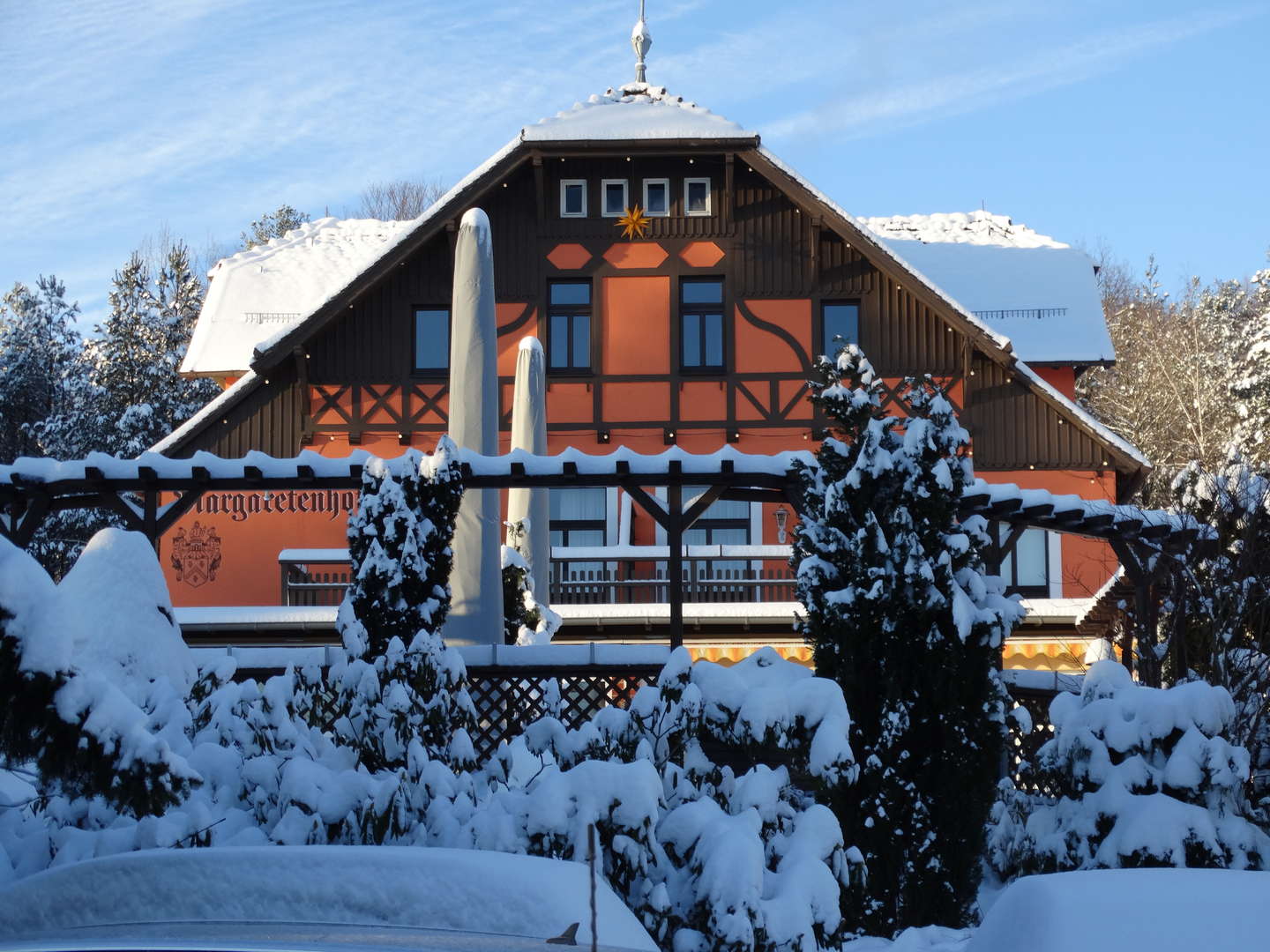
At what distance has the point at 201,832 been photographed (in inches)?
215

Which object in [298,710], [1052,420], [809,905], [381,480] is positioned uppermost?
[1052,420]

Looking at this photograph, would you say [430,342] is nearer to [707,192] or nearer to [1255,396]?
[707,192]

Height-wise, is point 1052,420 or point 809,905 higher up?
point 1052,420

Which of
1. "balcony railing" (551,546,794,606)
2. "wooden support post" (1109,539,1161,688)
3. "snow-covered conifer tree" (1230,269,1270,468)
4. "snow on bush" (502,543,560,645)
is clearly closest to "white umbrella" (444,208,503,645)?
"snow on bush" (502,543,560,645)

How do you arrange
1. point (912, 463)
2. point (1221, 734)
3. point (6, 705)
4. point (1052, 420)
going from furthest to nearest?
point (1052, 420) → point (912, 463) → point (1221, 734) → point (6, 705)

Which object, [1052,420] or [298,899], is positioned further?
[1052,420]

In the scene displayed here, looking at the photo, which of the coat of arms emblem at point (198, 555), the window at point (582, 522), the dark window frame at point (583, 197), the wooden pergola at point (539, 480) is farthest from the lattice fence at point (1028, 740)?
the coat of arms emblem at point (198, 555)

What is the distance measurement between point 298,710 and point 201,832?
1.59 meters

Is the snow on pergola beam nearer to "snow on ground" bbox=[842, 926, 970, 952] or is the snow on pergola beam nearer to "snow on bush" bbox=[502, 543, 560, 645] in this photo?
"snow on bush" bbox=[502, 543, 560, 645]

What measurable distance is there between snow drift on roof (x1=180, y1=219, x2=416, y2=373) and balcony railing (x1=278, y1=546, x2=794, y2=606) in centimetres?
565

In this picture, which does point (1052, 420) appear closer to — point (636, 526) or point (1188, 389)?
point (636, 526)

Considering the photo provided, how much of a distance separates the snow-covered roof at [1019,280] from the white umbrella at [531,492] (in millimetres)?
11083

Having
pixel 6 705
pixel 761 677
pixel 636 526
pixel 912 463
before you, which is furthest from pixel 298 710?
pixel 636 526

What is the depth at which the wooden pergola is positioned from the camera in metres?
11.1
